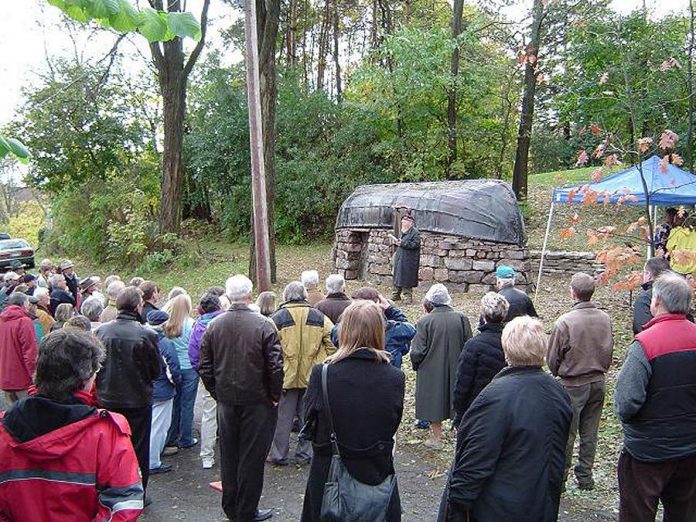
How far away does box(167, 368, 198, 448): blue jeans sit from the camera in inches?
232

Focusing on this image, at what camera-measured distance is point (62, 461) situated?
2203 mm

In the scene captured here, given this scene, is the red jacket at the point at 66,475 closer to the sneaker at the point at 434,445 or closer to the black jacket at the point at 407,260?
the sneaker at the point at 434,445

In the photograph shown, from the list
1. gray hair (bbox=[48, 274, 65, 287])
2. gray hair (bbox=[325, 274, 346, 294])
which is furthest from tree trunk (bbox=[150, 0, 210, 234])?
gray hair (bbox=[325, 274, 346, 294])

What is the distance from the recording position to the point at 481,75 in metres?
18.1

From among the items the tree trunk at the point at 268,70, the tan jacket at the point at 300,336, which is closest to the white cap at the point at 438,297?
the tan jacket at the point at 300,336

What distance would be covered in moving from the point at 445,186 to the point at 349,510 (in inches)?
458

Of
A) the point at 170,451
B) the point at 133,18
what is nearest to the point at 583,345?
the point at 133,18

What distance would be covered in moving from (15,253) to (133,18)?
24.2 meters

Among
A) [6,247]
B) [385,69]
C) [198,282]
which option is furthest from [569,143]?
[6,247]

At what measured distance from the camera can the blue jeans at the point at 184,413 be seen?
19.4 ft

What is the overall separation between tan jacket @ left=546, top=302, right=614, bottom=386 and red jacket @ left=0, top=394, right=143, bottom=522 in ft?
11.6

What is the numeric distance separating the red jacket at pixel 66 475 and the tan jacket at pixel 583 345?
354 centimetres

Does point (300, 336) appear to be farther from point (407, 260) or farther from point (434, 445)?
point (407, 260)

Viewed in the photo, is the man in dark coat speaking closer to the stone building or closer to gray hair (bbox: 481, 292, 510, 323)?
the stone building
